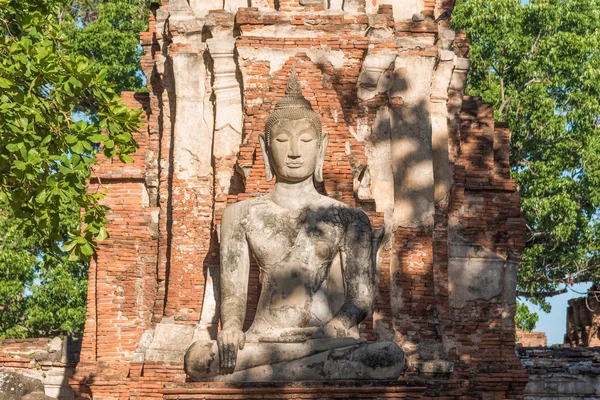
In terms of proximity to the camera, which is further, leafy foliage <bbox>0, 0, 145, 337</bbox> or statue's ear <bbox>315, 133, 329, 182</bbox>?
leafy foliage <bbox>0, 0, 145, 337</bbox>

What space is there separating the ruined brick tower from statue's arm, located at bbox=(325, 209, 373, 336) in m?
2.09

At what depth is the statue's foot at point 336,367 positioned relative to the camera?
9234 millimetres

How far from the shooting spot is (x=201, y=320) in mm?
12672

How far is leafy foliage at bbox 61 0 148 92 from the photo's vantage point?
24828 mm

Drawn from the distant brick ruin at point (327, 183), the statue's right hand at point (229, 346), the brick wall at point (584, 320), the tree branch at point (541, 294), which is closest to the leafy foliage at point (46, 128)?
the distant brick ruin at point (327, 183)

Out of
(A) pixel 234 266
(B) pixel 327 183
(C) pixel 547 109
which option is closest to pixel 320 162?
(A) pixel 234 266

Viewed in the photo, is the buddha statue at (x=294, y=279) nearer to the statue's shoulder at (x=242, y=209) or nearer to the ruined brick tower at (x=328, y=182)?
the statue's shoulder at (x=242, y=209)

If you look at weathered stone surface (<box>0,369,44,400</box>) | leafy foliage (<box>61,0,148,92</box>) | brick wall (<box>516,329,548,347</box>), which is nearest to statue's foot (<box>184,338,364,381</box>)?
weathered stone surface (<box>0,369,44,400</box>)

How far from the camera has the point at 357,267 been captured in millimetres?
9852

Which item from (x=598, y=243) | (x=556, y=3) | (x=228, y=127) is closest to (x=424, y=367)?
(x=228, y=127)

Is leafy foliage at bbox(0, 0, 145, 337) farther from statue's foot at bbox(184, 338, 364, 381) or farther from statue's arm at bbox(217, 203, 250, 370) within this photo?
statue's foot at bbox(184, 338, 364, 381)

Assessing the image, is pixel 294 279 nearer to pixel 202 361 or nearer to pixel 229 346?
pixel 229 346

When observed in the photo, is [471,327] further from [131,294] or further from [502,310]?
[131,294]

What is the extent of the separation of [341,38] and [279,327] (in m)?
4.34
